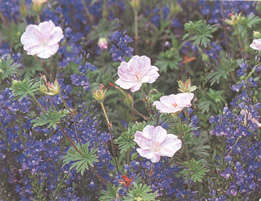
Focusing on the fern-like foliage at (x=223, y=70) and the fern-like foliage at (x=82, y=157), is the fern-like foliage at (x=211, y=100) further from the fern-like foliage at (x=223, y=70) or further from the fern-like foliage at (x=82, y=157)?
the fern-like foliage at (x=82, y=157)

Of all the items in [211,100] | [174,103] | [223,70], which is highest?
[174,103]

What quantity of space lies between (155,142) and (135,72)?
0.89 feet

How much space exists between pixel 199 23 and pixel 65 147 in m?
0.81

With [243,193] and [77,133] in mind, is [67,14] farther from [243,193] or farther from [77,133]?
[243,193]

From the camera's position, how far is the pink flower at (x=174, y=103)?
1574mm

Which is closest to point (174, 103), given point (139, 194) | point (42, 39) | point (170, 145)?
point (170, 145)

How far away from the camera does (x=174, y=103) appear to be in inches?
63.2

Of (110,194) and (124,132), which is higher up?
(124,132)

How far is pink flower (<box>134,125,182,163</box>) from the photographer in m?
1.53

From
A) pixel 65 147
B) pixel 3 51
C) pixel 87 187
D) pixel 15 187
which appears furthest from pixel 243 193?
pixel 3 51

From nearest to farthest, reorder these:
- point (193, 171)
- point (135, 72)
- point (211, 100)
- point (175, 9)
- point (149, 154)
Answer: point (149, 154) → point (135, 72) → point (193, 171) → point (211, 100) → point (175, 9)

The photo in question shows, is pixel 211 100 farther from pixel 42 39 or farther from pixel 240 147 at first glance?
pixel 42 39

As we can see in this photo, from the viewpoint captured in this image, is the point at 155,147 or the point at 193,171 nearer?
the point at 155,147

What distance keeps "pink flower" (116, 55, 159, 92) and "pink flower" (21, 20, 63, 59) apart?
0.84 ft
